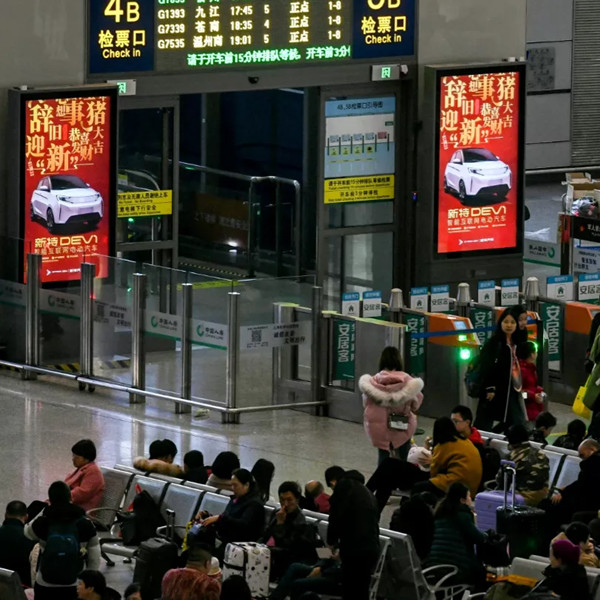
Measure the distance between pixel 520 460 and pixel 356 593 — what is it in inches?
82.7

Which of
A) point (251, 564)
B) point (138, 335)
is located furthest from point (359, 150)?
point (251, 564)

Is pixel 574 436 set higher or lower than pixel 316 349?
lower

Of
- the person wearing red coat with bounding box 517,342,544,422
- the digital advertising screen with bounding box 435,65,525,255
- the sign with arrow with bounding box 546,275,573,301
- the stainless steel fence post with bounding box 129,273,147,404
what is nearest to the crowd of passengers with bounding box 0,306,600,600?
the person wearing red coat with bounding box 517,342,544,422

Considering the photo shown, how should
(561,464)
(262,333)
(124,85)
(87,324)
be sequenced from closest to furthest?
(561,464)
(262,333)
(87,324)
(124,85)

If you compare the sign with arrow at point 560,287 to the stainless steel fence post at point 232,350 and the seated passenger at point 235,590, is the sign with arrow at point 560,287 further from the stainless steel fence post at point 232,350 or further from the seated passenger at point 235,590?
the seated passenger at point 235,590

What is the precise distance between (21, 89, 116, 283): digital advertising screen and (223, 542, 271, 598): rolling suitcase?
671 centimetres

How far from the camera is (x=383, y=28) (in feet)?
65.4

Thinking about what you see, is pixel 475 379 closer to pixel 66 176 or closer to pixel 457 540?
pixel 457 540

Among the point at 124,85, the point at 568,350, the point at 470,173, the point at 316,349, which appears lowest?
the point at 568,350

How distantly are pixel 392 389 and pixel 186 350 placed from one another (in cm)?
337

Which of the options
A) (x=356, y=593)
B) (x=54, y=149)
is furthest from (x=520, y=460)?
(x=54, y=149)

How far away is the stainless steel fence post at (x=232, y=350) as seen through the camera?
656 inches

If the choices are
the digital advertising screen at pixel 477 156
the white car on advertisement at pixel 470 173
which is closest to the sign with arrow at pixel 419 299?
the digital advertising screen at pixel 477 156

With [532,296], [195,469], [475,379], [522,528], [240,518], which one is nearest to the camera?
[240,518]
